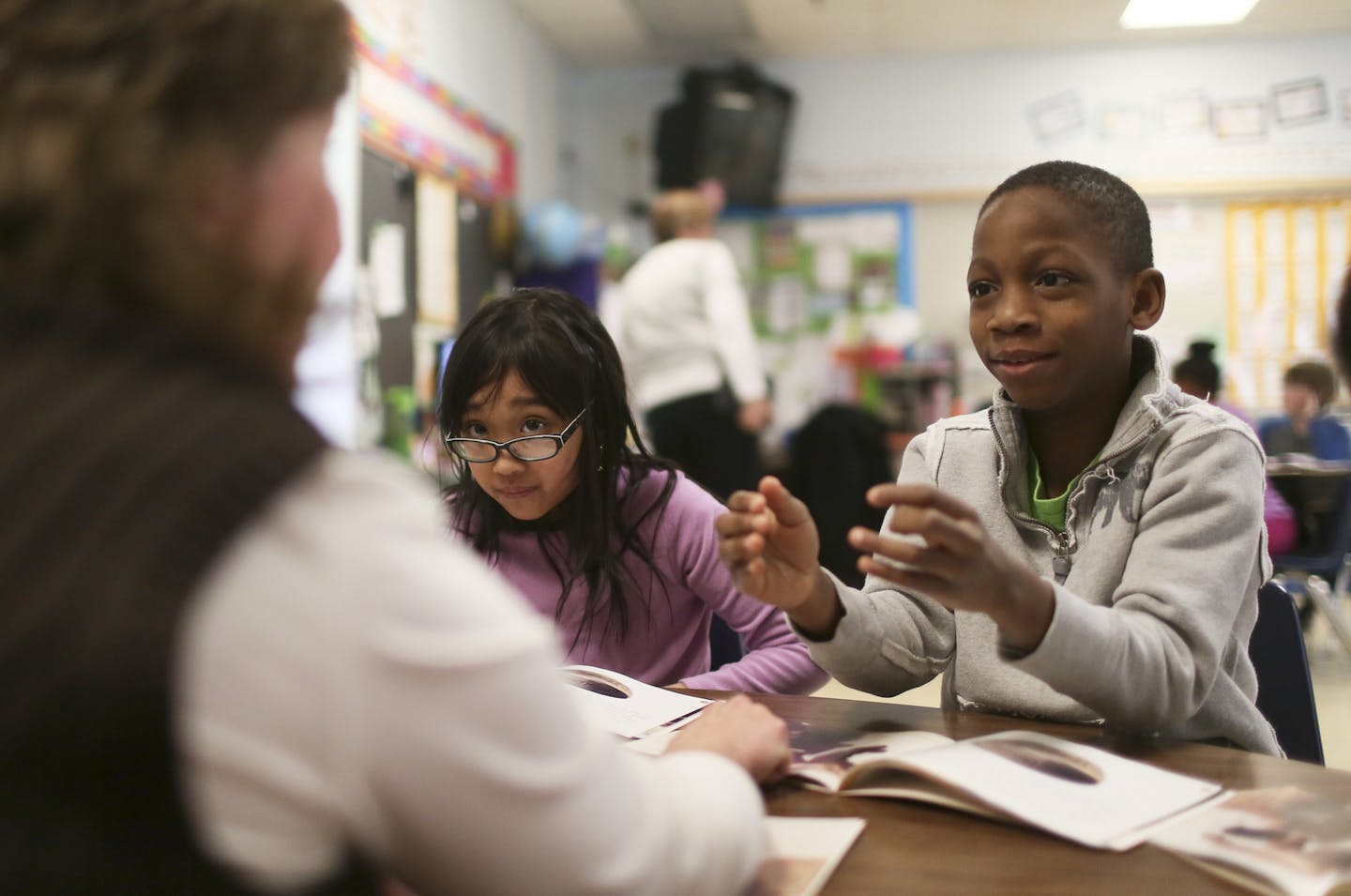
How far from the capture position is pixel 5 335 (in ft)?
1.32

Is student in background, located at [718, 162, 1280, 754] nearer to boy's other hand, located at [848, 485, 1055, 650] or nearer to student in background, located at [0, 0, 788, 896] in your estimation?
boy's other hand, located at [848, 485, 1055, 650]

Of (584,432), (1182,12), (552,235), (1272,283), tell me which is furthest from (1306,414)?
(584,432)

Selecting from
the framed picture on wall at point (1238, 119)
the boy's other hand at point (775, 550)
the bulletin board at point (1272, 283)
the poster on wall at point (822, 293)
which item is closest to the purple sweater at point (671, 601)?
the boy's other hand at point (775, 550)

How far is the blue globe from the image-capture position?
518 cm

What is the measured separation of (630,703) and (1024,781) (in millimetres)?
378

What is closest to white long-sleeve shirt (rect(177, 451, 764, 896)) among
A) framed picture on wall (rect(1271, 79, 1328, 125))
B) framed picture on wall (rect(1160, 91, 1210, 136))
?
framed picture on wall (rect(1160, 91, 1210, 136))

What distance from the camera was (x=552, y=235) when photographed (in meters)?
5.18

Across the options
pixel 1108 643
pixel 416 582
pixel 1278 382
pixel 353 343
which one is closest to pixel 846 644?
pixel 1108 643

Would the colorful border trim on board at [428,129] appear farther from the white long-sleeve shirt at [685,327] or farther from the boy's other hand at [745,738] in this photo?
the boy's other hand at [745,738]

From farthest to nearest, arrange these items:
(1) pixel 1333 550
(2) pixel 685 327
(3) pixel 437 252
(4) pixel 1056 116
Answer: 1. (4) pixel 1056 116
2. (3) pixel 437 252
3. (2) pixel 685 327
4. (1) pixel 1333 550

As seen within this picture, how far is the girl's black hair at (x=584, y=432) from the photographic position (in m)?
1.42

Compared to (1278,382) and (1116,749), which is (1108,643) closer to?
(1116,749)

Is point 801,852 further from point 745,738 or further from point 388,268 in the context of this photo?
point 388,268

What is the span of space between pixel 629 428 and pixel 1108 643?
801 mm
